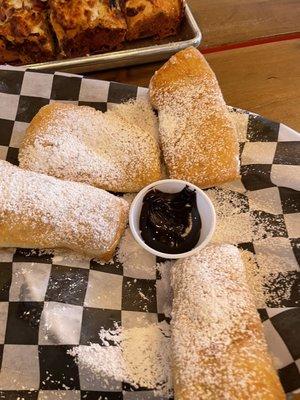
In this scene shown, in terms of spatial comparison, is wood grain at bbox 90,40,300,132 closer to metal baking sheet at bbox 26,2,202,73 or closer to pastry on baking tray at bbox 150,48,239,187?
metal baking sheet at bbox 26,2,202,73

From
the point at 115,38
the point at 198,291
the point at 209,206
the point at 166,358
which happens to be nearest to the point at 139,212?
the point at 209,206

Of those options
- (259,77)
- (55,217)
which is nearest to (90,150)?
(55,217)

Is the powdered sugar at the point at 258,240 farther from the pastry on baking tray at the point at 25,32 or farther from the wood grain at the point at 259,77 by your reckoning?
the pastry on baking tray at the point at 25,32

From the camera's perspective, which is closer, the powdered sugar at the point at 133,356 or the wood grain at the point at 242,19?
the powdered sugar at the point at 133,356

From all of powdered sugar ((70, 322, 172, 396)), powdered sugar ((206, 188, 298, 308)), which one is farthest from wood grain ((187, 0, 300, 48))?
powdered sugar ((70, 322, 172, 396))

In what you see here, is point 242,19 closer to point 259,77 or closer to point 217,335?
point 259,77

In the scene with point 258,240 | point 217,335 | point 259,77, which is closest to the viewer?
point 217,335

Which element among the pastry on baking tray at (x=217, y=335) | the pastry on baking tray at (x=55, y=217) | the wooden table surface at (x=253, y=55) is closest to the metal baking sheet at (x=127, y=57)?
the wooden table surface at (x=253, y=55)
